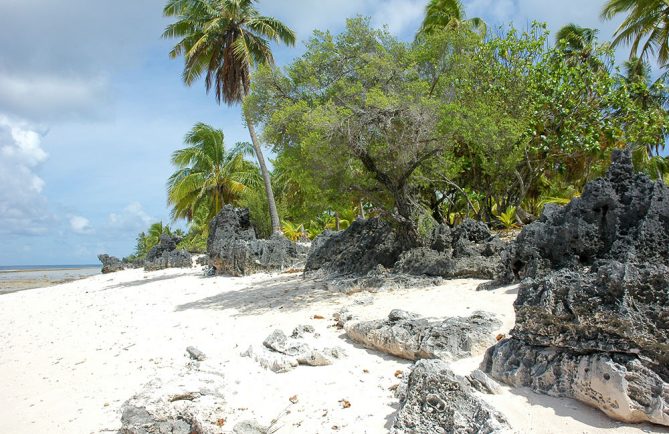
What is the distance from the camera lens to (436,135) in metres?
10.4

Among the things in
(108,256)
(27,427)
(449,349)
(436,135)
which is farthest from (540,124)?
(108,256)

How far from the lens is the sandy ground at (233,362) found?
3961 millimetres

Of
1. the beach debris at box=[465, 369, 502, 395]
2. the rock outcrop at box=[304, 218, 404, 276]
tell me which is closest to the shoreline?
the rock outcrop at box=[304, 218, 404, 276]

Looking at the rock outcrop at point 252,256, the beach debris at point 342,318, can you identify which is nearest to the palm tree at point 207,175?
the rock outcrop at point 252,256

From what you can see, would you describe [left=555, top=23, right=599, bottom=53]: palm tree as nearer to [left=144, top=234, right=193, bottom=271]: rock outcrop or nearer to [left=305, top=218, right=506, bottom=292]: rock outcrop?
[left=305, top=218, right=506, bottom=292]: rock outcrop

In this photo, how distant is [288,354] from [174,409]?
4.87 feet

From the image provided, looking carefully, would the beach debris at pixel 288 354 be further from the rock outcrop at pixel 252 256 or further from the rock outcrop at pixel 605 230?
the rock outcrop at pixel 252 256

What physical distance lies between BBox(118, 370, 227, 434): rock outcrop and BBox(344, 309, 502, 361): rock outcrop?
1817 millimetres

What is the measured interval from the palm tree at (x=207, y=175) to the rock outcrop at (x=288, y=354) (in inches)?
889

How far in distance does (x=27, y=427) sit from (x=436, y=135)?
Result: 8.73m

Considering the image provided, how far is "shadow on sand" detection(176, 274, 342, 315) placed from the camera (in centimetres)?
870

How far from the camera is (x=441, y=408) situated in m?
3.58

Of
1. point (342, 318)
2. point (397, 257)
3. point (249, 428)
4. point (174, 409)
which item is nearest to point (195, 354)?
point (174, 409)

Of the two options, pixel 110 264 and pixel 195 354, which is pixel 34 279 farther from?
pixel 195 354
